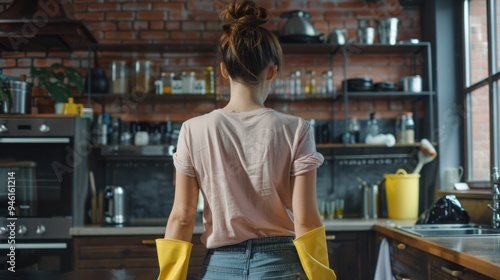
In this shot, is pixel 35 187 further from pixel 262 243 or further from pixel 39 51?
pixel 262 243

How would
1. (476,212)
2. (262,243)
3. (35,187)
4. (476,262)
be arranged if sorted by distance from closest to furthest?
(262,243)
(476,262)
(476,212)
(35,187)

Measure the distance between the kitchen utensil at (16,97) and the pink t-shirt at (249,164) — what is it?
2731 millimetres

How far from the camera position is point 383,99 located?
4.59 m

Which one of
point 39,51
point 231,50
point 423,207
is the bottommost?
point 423,207

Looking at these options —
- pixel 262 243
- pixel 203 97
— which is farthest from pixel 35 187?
pixel 262 243

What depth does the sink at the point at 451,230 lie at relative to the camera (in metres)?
2.96

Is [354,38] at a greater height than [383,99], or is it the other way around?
[354,38]

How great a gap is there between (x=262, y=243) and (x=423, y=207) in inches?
128

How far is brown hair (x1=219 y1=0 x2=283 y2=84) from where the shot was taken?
4.92ft

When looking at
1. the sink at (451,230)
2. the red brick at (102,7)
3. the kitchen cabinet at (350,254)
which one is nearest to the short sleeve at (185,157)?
the sink at (451,230)

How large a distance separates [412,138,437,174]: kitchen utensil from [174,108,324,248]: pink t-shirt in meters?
2.95

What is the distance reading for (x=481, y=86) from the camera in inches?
157

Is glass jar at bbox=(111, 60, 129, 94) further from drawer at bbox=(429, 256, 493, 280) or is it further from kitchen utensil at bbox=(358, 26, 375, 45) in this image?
drawer at bbox=(429, 256, 493, 280)

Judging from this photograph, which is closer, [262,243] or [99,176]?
[262,243]
